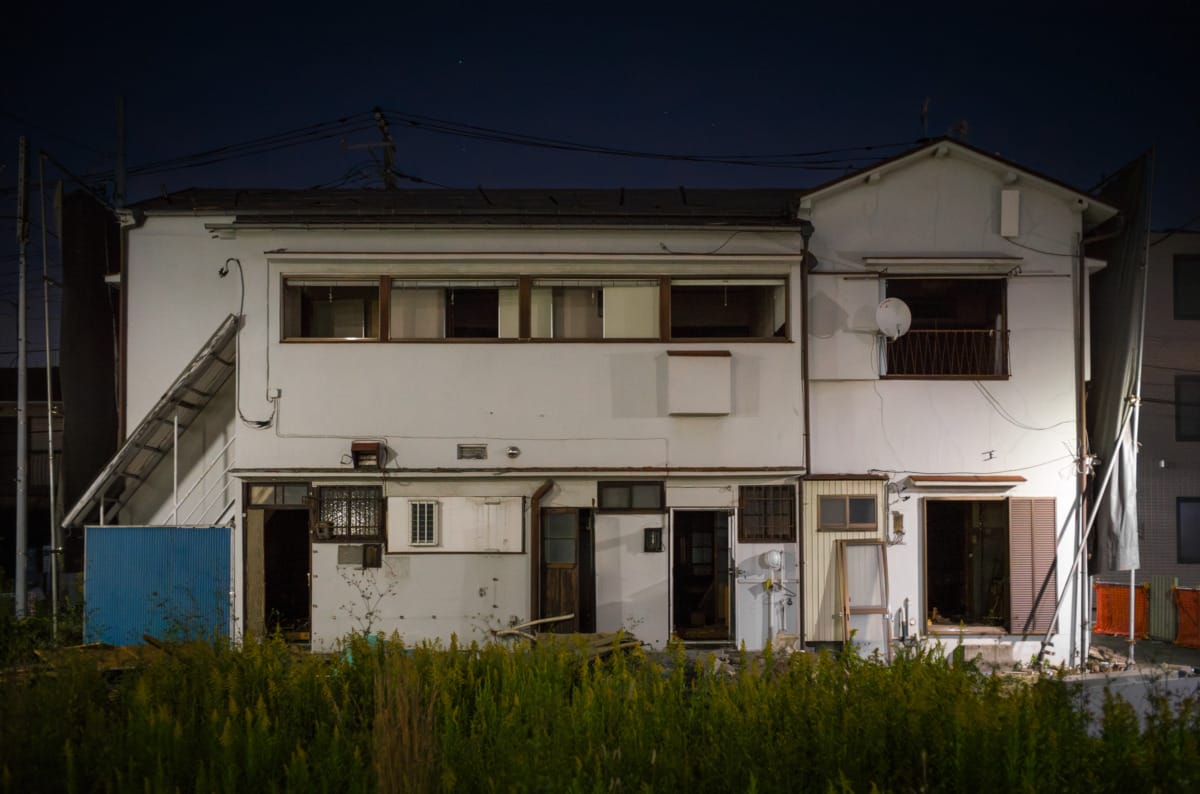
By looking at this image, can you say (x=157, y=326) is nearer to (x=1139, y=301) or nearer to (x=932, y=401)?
(x=932, y=401)

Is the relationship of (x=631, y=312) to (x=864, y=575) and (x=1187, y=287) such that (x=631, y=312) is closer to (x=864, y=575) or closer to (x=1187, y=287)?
(x=864, y=575)

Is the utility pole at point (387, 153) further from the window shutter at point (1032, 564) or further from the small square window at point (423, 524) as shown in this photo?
the window shutter at point (1032, 564)

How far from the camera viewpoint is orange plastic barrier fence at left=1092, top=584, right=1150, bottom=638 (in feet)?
48.3

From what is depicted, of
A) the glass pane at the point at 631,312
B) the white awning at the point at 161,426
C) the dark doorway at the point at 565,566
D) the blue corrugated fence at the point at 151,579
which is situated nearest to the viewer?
the blue corrugated fence at the point at 151,579

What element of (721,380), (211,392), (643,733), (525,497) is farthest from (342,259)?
(643,733)

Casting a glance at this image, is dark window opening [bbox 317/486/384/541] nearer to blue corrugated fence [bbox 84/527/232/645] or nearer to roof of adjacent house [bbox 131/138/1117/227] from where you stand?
blue corrugated fence [bbox 84/527/232/645]

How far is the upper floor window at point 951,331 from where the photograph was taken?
542 inches

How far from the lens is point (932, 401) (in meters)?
13.5

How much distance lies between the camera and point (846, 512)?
43.4 ft

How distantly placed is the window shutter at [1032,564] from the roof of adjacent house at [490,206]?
6.31 meters

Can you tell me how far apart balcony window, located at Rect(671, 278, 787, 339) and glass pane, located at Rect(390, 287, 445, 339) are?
4.02 m

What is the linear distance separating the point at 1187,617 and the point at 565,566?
36.5ft

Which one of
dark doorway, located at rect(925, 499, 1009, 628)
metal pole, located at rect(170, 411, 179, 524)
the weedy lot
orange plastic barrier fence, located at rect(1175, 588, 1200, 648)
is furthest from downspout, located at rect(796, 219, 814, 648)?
metal pole, located at rect(170, 411, 179, 524)

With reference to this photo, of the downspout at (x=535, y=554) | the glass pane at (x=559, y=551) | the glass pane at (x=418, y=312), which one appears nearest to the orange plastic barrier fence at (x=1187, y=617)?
the glass pane at (x=559, y=551)
